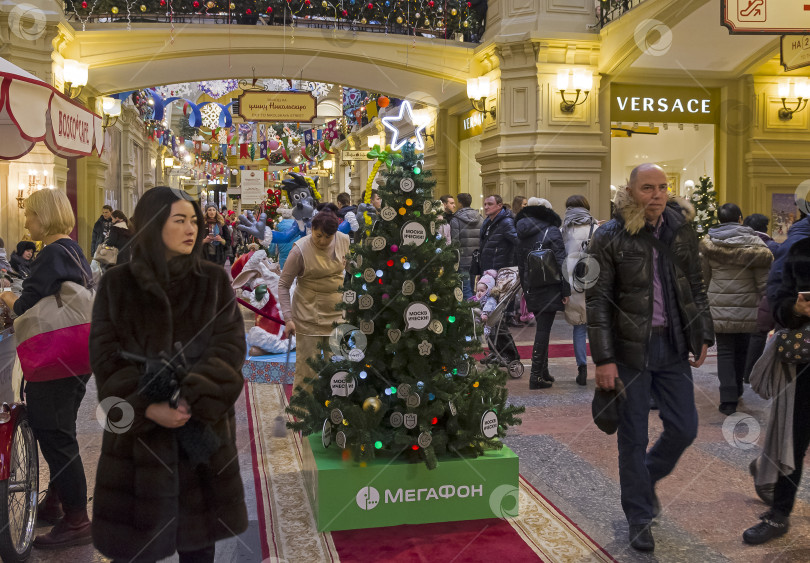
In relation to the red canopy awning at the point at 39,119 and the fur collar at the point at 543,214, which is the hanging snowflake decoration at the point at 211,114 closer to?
the fur collar at the point at 543,214

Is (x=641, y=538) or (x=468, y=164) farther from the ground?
(x=468, y=164)

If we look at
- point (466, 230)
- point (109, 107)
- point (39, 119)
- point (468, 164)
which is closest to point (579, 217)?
point (466, 230)

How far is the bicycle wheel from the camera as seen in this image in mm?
3316

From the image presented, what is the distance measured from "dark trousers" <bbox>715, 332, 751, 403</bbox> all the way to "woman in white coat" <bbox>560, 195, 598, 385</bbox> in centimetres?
126

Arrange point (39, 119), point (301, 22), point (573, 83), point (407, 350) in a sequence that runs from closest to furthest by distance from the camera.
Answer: point (407, 350)
point (39, 119)
point (573, 83)
point (301, 22)

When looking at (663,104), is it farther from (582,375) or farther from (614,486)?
(614,486)

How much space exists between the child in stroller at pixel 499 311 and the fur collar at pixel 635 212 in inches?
152

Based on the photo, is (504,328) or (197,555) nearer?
(197,555)

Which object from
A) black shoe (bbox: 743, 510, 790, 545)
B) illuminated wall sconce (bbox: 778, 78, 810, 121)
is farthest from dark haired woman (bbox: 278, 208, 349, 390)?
illuminated wall sconce (bbox: 778, 78, 810, 121)

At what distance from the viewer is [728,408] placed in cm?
641

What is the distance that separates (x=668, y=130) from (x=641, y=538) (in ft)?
44.2

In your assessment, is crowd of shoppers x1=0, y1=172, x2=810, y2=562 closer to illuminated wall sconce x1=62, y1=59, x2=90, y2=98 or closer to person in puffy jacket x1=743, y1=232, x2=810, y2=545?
person in puffy jacket x1=743, y1=232, x2=810, y2=545

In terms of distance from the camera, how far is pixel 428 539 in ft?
12.8

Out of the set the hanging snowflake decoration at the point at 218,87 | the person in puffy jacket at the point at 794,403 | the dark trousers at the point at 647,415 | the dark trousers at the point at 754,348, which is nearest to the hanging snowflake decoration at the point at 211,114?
the hanging snowflake decoration at the point at 218,87
